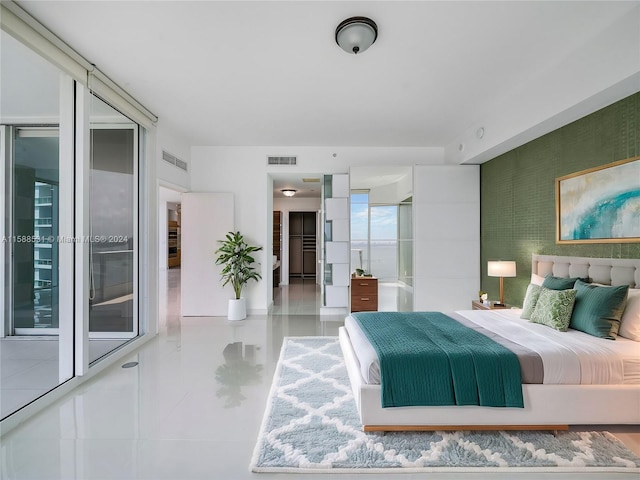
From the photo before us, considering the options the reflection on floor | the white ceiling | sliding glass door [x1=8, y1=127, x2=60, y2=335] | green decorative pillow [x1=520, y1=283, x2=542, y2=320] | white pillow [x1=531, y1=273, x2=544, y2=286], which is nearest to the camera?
the white ceiling

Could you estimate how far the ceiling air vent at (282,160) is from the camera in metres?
5.63

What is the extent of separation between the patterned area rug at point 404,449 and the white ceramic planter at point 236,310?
9.67 ft

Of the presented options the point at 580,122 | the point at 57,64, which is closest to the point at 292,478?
the point at 57,64

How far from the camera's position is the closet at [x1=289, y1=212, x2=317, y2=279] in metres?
10.8

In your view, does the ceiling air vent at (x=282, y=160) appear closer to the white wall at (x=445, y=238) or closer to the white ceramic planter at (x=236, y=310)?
the white wall at (x=445, y=238)

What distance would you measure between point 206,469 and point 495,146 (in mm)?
4447

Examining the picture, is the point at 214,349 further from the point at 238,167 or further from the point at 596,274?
the point at 596,274

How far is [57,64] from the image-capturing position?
2646 mm

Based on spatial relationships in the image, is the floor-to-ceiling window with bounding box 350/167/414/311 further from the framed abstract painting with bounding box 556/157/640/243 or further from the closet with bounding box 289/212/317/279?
the closet with bounding box 289/212/317/279

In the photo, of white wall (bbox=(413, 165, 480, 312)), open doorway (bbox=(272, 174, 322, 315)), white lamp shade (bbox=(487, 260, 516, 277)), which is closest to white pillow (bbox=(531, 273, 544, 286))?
white lamp shade (bbox=(487, 260, 516, 277))

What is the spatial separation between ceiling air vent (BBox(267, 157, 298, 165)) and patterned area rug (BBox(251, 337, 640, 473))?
4104 millimetres

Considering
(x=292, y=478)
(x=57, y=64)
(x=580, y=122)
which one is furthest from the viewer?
(x=580, y=122)

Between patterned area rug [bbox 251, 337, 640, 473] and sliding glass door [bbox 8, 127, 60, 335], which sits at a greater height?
sliding glass door [bbox 8, 127, 60, 335]

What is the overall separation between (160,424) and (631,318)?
355 cm
